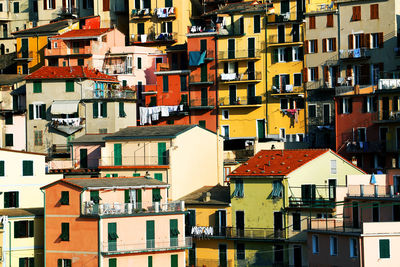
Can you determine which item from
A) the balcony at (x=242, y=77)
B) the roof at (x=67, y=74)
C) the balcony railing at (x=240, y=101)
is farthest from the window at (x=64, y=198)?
the balcony at (x=242, y=77)

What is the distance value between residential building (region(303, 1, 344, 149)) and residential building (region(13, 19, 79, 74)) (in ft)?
97.0

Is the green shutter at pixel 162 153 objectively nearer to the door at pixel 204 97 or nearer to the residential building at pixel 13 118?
the door at pixel 204 97

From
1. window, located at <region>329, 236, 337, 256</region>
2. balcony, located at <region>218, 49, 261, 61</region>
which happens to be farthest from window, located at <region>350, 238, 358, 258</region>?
balcony, located at <region>218, 49, 261, 61</region>

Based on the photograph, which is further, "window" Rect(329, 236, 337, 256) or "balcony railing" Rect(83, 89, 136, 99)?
"balcony railing" Rect(83, 89, 136, 99)

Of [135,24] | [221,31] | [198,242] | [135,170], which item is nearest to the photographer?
[198,242]

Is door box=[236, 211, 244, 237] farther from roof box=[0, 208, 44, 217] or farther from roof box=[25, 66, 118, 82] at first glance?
roof box=[25, 66, 118, 82]

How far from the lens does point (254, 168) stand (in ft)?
293

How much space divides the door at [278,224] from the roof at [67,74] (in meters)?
29.8

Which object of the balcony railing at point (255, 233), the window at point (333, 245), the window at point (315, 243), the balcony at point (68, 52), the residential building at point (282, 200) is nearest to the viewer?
the window at point (333, 245)

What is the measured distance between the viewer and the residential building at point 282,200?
85.2 metres

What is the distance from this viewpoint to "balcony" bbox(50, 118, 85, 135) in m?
108

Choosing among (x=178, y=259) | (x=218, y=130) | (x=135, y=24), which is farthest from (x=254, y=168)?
(x=135, y=24)

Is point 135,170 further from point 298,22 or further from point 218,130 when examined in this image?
point 298,22

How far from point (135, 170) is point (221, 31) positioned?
22290mm
